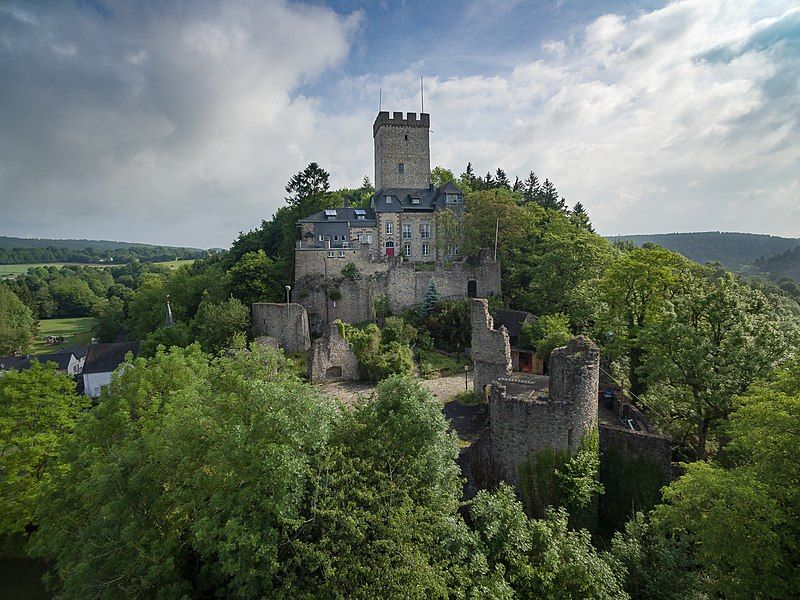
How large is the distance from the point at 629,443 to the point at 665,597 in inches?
200

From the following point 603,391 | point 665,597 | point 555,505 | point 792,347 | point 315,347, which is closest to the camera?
point 665,597

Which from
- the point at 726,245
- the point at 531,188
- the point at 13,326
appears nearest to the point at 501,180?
the point at 531,188

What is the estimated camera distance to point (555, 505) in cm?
1268

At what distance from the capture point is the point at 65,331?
70750 mm

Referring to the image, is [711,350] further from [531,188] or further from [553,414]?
[531,188]

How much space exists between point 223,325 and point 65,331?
63.4 meters

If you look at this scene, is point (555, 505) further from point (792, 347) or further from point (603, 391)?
point (792, 347)

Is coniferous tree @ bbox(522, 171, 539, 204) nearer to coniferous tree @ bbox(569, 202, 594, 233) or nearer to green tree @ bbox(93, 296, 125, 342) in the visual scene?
coniferous tree @ bbox(569, 202, 594, 233)

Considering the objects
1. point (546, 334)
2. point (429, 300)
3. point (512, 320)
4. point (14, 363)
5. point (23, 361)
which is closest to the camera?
point (546, 334)

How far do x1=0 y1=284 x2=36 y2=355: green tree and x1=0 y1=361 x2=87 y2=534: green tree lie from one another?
1906 inches

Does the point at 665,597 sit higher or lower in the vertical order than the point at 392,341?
lower

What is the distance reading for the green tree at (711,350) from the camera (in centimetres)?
1361

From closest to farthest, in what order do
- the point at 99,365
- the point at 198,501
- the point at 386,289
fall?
the point at 198,501, the point at 386,289, the point at 99,365

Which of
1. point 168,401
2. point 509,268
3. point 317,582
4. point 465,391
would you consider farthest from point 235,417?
point 509,268
